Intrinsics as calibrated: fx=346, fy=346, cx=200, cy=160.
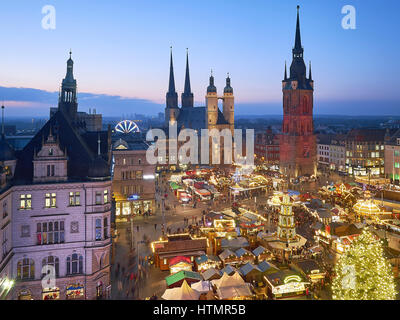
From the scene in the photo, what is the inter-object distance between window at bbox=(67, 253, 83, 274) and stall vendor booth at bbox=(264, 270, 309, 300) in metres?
12.3

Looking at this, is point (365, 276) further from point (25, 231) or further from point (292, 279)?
point (25, 231)

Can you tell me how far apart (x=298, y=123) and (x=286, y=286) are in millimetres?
68520

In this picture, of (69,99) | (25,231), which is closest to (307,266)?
(25,231)

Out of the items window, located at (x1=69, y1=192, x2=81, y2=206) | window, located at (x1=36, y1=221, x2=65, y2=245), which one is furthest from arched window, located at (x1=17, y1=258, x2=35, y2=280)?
window, located at (x1=69, y1=192, x2=81, y2=206)

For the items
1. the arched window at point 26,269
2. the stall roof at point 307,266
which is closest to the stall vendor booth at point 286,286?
the stall roof at point 307,266

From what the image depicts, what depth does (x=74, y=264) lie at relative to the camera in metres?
22.5

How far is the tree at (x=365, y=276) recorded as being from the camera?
14.8m

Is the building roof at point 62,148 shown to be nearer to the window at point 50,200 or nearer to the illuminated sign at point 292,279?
the window at point 50,200

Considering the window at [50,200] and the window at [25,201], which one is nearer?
the window at [25,201]

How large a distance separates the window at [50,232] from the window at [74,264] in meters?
1.28

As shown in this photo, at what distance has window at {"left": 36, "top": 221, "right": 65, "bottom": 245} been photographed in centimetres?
2211
